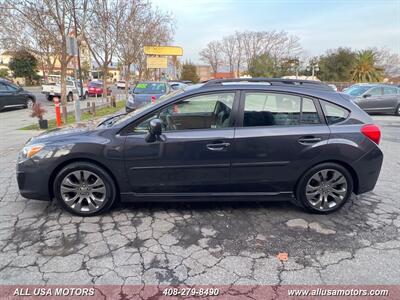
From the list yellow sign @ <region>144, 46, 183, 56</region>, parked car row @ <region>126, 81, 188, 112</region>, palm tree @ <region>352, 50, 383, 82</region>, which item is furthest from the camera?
palm tree @ <region>352, 50, 383, 82</region>

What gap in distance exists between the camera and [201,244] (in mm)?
2953

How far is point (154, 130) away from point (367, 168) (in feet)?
8.54

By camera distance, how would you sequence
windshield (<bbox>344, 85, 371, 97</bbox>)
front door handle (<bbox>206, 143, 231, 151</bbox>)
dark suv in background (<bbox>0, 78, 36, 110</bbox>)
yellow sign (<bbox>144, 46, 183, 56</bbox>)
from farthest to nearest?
yellow sign (<bbox>144, 46, 183, 56</bbox>) → dark suv in background (<bbox>0, 78, 36, 110</bbox>) → windshield (<bbox>344, 85, 371, 97</bbox>) → front door handle (<bbox>206, 143, 231, 151</bbox>)

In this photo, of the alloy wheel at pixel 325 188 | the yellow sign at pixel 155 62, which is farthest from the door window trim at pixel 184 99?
the yellow sign at pixel 155 62

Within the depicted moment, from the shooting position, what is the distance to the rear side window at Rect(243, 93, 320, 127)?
343cm

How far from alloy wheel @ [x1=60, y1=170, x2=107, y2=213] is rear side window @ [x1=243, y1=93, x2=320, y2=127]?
1.95 metres

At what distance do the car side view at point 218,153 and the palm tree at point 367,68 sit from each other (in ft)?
136

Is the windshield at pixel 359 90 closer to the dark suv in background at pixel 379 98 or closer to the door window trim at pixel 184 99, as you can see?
the dark suv in background at pixel 379 98

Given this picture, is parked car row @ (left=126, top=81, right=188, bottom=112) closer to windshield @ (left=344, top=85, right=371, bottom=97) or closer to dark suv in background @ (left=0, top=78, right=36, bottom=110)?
dark suv in background @ (left=0, top=78, right=36, bottom=110)

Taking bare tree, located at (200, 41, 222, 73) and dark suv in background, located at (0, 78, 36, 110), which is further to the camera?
bare tree, located at (200, 41, 222, 73)

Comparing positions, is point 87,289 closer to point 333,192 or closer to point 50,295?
point 50,295

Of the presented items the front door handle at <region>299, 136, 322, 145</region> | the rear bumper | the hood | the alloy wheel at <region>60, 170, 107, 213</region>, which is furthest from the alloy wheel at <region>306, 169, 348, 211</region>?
the hood

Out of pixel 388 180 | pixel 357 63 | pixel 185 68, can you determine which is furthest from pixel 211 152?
pixel 185 68

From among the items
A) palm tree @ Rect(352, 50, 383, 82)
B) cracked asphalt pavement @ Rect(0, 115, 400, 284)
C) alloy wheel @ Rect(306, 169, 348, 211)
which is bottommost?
cracked asphalt pavement @ Rect(0, 115, 400, 284)
